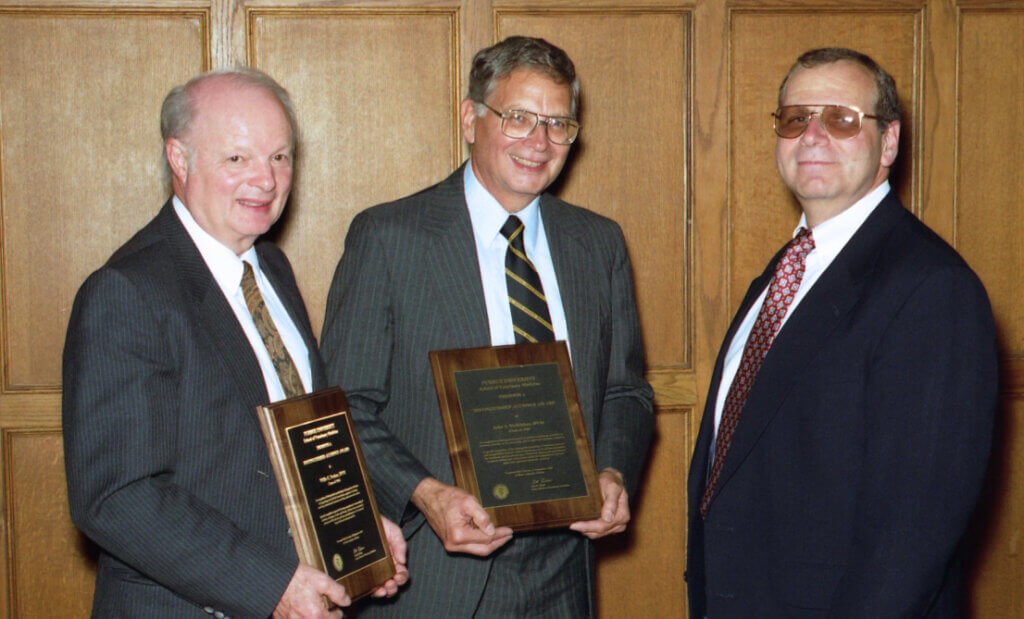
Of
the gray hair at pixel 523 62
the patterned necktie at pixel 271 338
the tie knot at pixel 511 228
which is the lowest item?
the patterned necktie at pixel 271 338

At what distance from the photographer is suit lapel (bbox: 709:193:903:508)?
204 centimetres

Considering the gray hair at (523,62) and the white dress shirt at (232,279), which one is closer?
the white dress shirt at (232,279)

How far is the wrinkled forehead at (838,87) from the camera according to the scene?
223 cm

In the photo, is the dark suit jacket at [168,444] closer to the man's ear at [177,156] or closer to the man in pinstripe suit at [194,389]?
the man in pinstripe suit at [194,389]

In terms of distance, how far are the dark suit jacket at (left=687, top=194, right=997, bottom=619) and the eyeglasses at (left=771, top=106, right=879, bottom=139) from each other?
19 centimetres

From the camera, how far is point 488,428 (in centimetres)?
224

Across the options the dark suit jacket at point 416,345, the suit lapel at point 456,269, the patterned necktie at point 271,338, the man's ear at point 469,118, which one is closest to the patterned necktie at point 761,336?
the dark suit jacket at point 416,345

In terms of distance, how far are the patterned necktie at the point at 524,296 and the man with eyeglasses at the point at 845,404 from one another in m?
0.47

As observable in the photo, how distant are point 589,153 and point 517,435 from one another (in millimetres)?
1649

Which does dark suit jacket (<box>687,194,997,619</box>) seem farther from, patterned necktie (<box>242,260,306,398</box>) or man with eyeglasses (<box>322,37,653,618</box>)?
patterned necktie (<box>242,260,306,398</box>)

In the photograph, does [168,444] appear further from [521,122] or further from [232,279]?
[521,122]

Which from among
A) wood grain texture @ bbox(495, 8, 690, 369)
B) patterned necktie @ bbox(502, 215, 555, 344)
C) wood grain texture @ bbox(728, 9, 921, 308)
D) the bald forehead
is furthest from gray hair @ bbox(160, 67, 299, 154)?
wood grain texture @ bbox(728, 9, 921, 308)

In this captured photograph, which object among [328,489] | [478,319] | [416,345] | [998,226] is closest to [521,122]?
[478,319]

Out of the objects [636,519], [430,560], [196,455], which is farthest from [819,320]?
[636,519]
